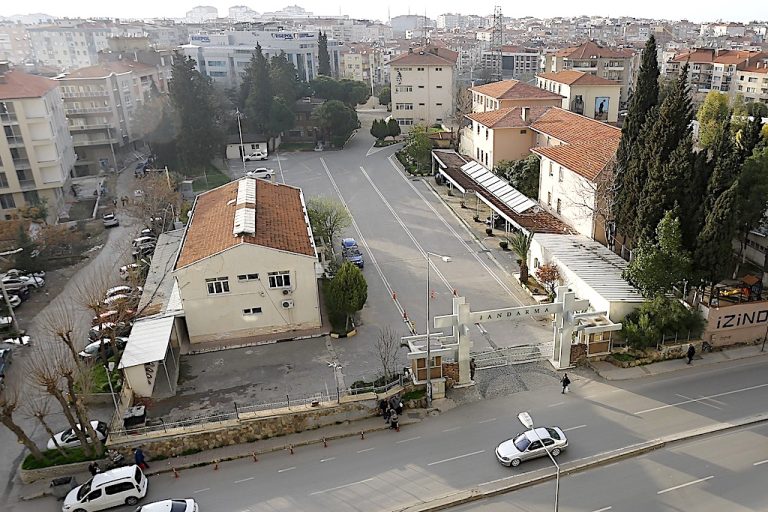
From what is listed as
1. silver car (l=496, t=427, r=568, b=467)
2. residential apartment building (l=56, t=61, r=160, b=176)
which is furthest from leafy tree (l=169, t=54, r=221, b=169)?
silver car (l=496, t=427, r=568, b=467)

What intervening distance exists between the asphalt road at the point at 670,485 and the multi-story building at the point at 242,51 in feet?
287

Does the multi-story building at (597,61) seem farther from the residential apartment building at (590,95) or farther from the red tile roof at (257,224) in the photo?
the red tile roof at (257,224)

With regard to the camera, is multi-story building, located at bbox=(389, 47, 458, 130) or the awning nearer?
the awning

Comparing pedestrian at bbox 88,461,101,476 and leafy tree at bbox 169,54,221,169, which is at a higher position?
leafy tree at bbox 169,54,221,169

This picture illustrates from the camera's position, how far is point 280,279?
28219 mm

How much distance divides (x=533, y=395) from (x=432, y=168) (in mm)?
36733

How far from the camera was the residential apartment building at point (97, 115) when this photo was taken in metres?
65.3

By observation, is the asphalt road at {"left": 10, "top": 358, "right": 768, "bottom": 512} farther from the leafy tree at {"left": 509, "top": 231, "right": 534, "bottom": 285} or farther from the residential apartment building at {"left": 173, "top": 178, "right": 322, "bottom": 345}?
the leafy tree at {"left": 509, "top": 231, "right": 534, "bottom": 285}

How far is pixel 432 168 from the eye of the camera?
57.3m

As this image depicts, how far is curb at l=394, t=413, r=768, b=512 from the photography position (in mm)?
18589

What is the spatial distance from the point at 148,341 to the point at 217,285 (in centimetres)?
413

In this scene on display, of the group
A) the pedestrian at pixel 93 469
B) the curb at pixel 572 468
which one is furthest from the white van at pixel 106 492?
the curb at pixel 572 468

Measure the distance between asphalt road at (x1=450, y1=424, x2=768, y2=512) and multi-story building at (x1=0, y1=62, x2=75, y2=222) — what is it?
4875 centimetres

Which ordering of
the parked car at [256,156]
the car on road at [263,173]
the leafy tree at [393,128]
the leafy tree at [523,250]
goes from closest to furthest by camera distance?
the leafy tree at [523,250]
the car on road at [263,173]
the parked car at [256,156]
the leafy tree at [393,128]
